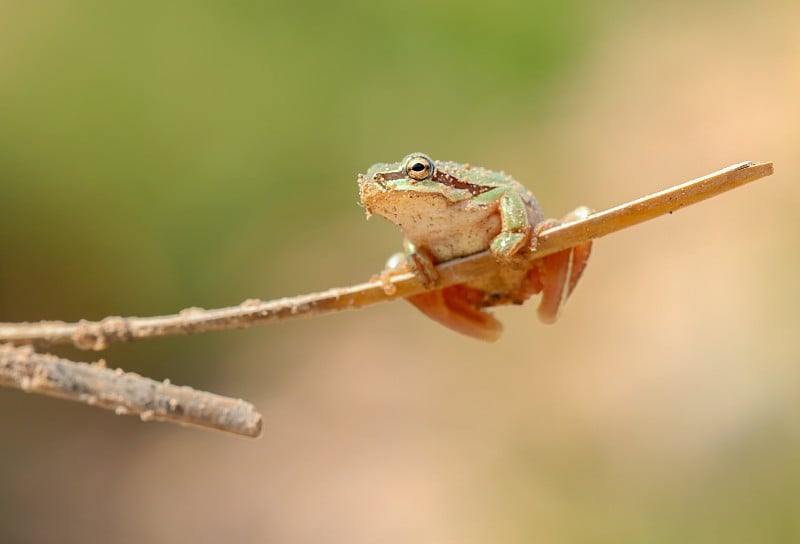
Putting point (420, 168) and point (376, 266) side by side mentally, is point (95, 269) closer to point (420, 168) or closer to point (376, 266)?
point (376, 266)

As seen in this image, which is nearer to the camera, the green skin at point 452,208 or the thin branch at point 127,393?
the thin branch at point 127,393

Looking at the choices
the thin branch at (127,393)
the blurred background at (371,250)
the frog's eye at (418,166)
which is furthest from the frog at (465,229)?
the blurred background at (371,250)

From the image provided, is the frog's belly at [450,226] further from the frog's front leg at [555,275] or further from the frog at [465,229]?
the frog's front leg at [555,275]

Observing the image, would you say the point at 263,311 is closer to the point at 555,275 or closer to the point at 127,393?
the point at 127,393

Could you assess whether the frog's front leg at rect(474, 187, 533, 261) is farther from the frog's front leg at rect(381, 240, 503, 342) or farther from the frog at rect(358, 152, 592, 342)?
the frog's front leg at rect(381, 240, 503, 342)

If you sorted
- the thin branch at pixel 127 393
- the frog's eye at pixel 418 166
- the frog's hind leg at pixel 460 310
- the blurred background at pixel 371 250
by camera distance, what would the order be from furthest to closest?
the blurred background at pixel 371 250
the frog's hind leg at pixel 460 310
the frog's eye at pixel 418 166
the thin branch at pixel 127 393

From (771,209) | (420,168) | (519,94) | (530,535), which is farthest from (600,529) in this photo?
(519,94)

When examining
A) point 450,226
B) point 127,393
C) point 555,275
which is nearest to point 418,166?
point 450,226

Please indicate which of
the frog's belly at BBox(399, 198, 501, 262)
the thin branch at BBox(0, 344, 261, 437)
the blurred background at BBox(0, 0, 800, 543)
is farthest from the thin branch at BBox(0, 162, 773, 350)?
the blurred background at BBox(0, 0, 800, 543)
